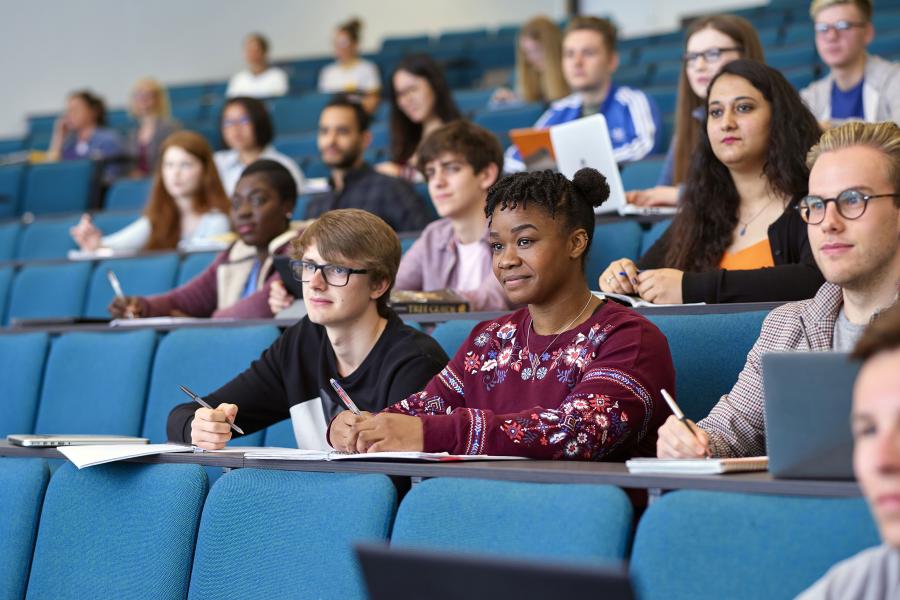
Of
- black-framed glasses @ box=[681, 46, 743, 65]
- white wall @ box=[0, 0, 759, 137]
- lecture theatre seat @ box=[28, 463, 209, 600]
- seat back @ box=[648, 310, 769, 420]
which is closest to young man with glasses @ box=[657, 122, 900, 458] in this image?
seat back @ box=[648, 310, 769, 420]

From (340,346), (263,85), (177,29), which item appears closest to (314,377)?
(340,346)

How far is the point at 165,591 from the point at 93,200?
497cm

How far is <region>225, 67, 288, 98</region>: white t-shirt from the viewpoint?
852cm

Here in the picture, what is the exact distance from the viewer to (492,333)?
2115mm

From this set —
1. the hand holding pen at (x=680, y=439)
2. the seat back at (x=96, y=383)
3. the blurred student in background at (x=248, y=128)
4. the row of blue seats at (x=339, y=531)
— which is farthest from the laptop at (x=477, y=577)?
the blurred student in background at (x=248, y=128)

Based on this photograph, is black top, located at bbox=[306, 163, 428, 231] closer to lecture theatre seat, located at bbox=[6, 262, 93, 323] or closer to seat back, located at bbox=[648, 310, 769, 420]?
lecture theatre seat, located at bbox=[6, 262, 93, 323]

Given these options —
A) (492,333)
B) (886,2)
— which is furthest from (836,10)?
(886,2)

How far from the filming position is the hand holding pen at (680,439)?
1.63 m

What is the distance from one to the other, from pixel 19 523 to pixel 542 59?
414 cm

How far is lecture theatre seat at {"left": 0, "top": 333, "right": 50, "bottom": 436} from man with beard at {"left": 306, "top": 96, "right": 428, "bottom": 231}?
129 centimetres

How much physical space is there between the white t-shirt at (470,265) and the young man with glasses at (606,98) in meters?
1.11

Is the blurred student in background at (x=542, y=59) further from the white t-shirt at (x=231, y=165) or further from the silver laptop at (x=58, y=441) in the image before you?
the silver laptop at (x=58, y=441)

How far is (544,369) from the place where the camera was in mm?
1986

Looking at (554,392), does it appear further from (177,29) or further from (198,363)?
(177,29)
